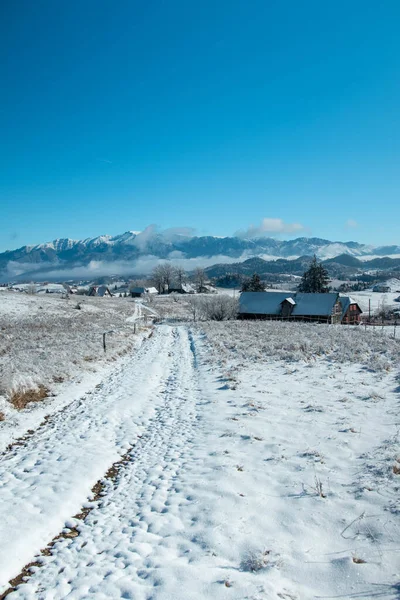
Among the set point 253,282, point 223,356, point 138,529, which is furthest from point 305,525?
point 253,282

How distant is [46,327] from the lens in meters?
34.6

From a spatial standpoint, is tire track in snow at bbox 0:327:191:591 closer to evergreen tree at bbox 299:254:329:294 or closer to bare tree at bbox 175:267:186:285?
evergreen tree at bbox 299:254:329:294

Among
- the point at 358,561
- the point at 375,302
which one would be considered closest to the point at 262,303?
the point at 358,561

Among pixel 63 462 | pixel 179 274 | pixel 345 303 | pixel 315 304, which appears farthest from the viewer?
pixel 179 274

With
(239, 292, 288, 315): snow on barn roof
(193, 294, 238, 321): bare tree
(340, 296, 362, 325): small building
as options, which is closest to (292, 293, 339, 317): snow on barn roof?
(239, 292, 288, 315): snow on barn roof

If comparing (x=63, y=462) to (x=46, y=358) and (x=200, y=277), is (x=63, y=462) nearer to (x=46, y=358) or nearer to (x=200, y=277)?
(x=46, y=358)

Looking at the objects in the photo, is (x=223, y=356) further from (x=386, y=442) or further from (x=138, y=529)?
(x=138, y=529)

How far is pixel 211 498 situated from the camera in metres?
6.77

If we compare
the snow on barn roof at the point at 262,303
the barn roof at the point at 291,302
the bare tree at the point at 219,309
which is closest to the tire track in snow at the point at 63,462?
the bare tree at the point at 219,309

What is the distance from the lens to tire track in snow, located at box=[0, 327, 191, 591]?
5.96m

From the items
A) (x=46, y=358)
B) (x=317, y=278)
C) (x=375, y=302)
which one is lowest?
(x=375, y=302)

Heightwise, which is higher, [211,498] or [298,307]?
[211,498]

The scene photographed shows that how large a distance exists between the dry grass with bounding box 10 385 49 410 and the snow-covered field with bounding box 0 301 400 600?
4.79ft

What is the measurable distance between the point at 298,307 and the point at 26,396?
51090 millimetres
